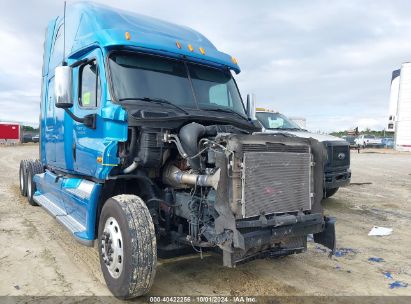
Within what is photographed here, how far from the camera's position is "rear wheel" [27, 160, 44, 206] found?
8.74 m

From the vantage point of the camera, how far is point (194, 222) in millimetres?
4207

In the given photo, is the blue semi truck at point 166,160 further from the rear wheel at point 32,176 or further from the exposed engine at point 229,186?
the rear wheel at point 32,176

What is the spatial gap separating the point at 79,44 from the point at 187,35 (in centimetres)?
155

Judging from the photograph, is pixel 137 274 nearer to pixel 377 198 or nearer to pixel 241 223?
pixel 241 223

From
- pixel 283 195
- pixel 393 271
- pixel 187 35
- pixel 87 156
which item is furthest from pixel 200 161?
pixel 393 271

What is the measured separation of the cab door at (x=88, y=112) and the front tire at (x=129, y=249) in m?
0.93

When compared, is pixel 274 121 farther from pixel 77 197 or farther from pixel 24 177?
pixel 77 197

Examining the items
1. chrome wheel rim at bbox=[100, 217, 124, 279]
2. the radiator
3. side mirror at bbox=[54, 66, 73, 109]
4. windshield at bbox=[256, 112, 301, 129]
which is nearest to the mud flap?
the radiator

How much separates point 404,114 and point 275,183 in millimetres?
45461

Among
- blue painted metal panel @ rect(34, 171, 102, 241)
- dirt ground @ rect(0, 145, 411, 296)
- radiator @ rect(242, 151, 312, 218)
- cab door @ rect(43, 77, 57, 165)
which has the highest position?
cab door @ rect(43, 77, 57, 165)

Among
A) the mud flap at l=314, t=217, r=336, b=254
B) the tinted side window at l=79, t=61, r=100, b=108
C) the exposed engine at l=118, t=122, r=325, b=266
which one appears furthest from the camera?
the tinted side window at l=79, t=61, r=100, b=108

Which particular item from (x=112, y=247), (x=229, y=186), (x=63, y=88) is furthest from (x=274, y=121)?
(x=112, y=247)

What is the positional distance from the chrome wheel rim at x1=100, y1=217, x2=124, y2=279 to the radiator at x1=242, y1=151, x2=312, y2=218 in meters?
1.32

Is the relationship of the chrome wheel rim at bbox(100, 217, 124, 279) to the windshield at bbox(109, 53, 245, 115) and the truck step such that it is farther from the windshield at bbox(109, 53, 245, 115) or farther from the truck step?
the windshield at bbox(109, 53, 245, 115)
